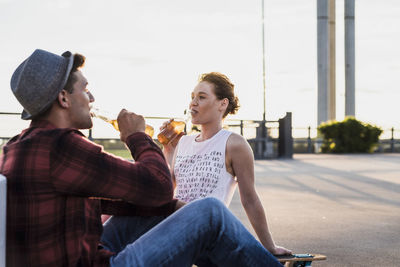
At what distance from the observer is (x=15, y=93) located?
208 centimetres

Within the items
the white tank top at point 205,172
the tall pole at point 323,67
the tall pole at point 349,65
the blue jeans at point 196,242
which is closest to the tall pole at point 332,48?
the tall pole at point 349,65

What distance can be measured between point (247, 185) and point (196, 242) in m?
0.82

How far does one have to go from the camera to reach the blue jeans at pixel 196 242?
2.16 m

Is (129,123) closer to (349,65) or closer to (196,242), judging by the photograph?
(196,242)

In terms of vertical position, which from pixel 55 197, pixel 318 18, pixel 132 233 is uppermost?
pixel 318 18

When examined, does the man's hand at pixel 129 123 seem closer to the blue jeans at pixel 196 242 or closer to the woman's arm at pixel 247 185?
the blue jeans at pixel 196 242

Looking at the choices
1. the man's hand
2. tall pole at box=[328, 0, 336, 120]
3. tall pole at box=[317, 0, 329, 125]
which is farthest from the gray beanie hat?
tall pole at box=[328, 0, 336, 120]

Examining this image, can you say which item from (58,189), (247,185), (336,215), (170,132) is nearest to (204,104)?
(170,132)

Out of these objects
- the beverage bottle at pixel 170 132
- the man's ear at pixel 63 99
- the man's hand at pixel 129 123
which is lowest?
the beverage bottle at pixel 170 132

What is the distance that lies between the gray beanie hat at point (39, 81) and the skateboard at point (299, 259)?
1448 mm

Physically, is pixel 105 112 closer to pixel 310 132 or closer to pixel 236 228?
pixel 236 228

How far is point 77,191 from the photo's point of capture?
6.34 ft

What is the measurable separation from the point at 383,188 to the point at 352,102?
18.8m

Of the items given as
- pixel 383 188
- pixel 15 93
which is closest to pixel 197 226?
pixel 15 93
